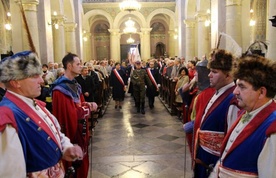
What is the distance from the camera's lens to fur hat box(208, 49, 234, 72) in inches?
116

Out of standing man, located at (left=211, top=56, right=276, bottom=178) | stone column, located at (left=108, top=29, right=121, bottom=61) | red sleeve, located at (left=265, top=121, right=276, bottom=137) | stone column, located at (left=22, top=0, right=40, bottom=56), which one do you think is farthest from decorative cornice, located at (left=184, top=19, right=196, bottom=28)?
red sleeve, located at (left=265, top=121, right=276, bottom=137)

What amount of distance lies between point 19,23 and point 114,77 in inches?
151

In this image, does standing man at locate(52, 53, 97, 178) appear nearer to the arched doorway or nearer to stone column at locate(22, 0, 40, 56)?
stone column at locate(22, 0, 40, 56)

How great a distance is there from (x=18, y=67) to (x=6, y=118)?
0.44m

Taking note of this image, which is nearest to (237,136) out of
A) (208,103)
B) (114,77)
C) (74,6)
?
(208,103)

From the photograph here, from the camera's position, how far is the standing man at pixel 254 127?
189cm

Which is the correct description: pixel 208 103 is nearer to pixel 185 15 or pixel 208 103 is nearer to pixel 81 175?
pixel 81 175

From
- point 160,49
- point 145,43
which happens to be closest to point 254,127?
point 145,43

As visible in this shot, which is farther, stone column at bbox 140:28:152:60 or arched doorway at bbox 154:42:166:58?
arched doorway at bbox 154:42:166:58

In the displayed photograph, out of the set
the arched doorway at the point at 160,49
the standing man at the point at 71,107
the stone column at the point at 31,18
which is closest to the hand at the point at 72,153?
the standing man at the point at 71,107

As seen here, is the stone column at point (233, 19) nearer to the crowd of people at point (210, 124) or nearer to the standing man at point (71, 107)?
the standing man at point (71, 107)

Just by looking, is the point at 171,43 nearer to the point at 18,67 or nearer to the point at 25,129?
the point at 18,67

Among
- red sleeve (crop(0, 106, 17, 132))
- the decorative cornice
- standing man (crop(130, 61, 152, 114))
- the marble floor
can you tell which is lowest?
the marble floor

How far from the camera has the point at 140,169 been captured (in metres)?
5.25
